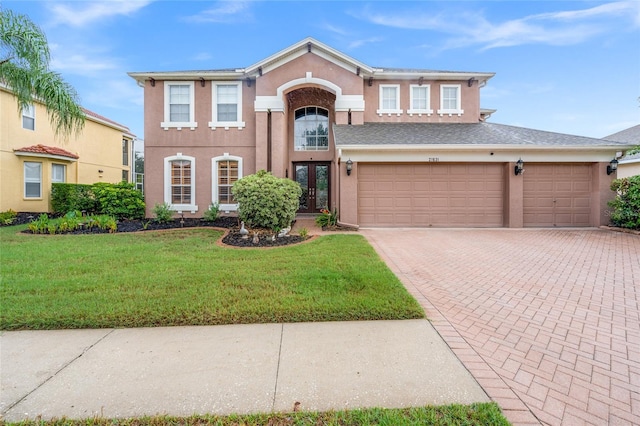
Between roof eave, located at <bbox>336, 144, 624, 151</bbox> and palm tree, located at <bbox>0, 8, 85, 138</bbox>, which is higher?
palm tree, located at <bbox>0, 8, 85, 138</bbox>

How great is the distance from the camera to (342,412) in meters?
2.04

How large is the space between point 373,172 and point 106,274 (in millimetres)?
8767

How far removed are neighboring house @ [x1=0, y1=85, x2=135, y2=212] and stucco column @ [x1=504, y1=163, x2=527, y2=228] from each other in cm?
1930

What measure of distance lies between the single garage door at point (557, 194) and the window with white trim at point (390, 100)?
6082mm

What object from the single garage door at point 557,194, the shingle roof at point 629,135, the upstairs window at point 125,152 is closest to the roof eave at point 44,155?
the upstairs window at point 125,152

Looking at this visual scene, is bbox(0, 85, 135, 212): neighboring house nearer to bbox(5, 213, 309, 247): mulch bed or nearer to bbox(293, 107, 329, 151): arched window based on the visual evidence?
bbox(5, 213, 309, 247): mulch bed

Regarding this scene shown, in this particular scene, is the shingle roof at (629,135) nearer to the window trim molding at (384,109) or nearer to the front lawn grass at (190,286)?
the window trim molding at (384,109)

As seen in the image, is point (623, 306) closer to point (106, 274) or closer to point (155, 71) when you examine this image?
point (106, 274)

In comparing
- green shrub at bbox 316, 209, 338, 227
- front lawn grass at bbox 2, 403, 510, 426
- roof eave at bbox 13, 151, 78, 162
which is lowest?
front lawn grass at bbox 2, 403, 510, 426

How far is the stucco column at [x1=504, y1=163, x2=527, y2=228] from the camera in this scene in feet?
35.3

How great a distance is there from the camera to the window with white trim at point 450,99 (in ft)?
44.9

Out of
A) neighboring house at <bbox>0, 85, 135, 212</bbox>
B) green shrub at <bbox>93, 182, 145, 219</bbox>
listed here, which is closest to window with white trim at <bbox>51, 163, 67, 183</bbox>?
neighboring house at <bbox>0, 85, 135, 212</bbox>

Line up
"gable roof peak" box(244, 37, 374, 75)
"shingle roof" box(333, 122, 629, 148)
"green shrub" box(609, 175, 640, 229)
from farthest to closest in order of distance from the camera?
1. "gable roof peak" box(244, 37, 374, 75)
2. "shingle roof" box(333, 122, 629, 148)
3. "green shrub" box(609, 175, 640, 229)

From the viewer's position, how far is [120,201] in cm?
1237
